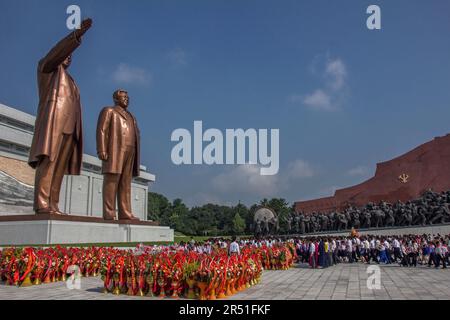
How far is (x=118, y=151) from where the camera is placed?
693 inches

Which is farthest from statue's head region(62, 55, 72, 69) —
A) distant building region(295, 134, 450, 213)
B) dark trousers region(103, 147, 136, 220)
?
distant building region(295, 134, 450, 213)

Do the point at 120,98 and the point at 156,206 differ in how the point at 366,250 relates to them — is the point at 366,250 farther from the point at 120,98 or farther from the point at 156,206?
the point at 156,206

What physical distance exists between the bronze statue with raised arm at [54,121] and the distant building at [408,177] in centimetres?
2835

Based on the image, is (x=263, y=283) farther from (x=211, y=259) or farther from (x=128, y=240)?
(x=128, y=240)

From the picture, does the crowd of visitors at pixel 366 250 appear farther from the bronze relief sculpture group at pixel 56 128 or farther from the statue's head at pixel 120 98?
the statue's head at pixel 120 98

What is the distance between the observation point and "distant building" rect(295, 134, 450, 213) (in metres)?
32.8

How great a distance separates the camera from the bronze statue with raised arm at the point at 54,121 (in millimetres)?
13930

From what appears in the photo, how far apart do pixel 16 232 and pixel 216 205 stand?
2445 inches

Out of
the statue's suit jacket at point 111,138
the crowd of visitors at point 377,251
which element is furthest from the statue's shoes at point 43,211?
the crowd of visitors at point 377,251

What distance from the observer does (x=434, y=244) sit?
1347cm

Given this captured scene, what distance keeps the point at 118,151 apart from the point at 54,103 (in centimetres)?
397

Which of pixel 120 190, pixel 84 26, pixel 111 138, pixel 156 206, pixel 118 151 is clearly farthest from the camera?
pixel 156 206

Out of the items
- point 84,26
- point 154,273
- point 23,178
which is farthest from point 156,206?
point 154,273
